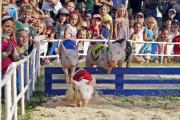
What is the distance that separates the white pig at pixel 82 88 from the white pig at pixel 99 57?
1215mm

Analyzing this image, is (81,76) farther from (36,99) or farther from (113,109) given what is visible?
(36,99)

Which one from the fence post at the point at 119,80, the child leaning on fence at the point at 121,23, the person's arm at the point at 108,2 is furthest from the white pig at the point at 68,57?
the person's arm at the point at 108,2

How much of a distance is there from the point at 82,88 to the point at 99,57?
62.9 inches

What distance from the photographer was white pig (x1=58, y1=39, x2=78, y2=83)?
32.7ft

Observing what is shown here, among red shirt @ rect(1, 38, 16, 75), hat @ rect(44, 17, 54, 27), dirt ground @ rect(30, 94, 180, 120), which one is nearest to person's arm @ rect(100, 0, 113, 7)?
hat @ rect(44, 17, 54, 27)

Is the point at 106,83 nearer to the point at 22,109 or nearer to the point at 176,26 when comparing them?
the point at 22,109

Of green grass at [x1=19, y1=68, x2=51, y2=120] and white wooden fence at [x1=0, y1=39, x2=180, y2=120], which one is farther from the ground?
white wooden fence at [x1=0, y1=39, x2=180, y2=120]

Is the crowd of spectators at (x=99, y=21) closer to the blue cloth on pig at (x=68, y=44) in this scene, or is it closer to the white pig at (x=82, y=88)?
the blue cloth on pig at (x=68, y=44)

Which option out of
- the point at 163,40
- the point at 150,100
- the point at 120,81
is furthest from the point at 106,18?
the point at 150,100

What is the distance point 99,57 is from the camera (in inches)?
405

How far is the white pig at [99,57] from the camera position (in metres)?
10.1

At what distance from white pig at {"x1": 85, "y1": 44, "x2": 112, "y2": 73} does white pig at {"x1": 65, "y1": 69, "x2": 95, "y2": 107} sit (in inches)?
47.8

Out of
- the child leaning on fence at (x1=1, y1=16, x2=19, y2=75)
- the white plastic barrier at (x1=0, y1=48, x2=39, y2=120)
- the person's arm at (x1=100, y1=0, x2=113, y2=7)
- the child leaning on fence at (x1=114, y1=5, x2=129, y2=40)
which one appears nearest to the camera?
the white plastic barrier at (x1=0, y1=48, x2=39, y2=120)

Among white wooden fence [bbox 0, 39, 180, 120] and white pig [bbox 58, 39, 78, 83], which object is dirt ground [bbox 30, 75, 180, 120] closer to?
white wooden fence [bbox 0, 39, 180, 120]
